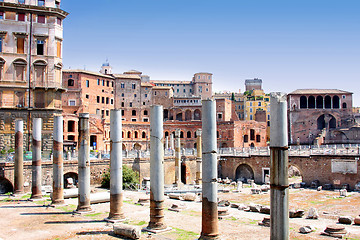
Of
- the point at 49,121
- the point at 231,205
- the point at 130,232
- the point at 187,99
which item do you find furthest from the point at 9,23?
the point at 187,99

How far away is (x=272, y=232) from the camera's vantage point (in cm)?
788

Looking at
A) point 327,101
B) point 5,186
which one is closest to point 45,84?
point 5,186

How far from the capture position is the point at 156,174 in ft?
37.3

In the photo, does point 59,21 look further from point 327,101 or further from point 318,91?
point 327,101

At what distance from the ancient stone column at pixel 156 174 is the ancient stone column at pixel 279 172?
162 inches

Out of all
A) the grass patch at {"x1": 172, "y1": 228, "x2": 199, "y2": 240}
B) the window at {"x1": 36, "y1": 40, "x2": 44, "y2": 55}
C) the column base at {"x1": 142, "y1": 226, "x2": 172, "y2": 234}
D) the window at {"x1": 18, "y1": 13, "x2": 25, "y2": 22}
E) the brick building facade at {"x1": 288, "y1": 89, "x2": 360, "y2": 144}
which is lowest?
the grass patch at {"x1": 172, "y1": 228, "x2": 199, "y2": 240}

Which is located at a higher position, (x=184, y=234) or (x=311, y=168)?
(x=311, y=168)

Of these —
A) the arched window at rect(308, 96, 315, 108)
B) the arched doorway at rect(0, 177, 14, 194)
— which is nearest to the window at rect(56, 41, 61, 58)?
the arched doorway at rect(0, 177, 14, 194)

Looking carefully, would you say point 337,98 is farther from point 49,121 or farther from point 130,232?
point 130,232

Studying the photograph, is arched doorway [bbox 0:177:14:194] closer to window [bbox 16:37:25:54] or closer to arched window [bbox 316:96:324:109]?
window [bbox 16:37:25:54]

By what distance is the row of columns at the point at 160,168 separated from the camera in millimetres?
7883

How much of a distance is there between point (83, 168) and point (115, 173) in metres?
2.12

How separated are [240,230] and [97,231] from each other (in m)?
4.42

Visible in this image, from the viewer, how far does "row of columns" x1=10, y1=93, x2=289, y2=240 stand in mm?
7883
